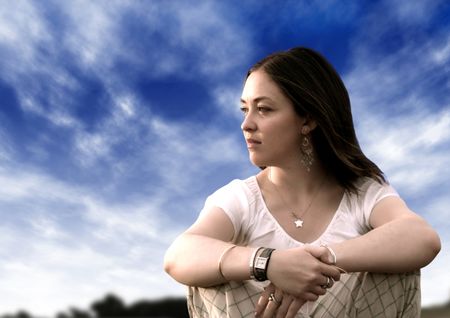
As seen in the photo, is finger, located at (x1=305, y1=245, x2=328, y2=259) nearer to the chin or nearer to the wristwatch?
the wristwatch

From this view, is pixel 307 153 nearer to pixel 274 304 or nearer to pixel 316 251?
pixel 316 251

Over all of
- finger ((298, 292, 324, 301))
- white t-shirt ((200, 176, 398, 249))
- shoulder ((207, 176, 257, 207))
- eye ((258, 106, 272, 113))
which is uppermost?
eye ((258, 106, 272, 113))

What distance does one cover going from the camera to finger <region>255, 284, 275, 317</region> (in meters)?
2.61

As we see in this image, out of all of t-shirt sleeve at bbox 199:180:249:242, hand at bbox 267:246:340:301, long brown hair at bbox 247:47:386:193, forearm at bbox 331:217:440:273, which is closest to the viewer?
hand at bbox 267:246:340:301

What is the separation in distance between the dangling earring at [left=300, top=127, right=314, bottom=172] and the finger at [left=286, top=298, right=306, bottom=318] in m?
0.82

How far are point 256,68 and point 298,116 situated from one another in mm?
347

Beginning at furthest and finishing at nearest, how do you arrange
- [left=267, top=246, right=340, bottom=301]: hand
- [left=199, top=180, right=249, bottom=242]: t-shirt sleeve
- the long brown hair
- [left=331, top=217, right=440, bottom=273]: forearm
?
the long brown hair < [left=199, top=180, right=249, bottom=242]: t-shirt sleeve < [left=331, top=217, right=440, bottom=273]: forearm < [left=267, top=246, right=340, bottom=301]: hand

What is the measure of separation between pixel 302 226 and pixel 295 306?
1.88 ft

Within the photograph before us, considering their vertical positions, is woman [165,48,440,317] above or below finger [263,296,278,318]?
above

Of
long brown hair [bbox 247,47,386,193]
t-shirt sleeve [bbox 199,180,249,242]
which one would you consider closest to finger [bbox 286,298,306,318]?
t-shirt sleeve [bbox 199,180,249,242]

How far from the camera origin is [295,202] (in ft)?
10.4

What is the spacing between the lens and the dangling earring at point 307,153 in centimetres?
321

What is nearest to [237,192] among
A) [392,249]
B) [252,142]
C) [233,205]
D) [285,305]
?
[233,205]

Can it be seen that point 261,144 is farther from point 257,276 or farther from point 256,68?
point 257,276
